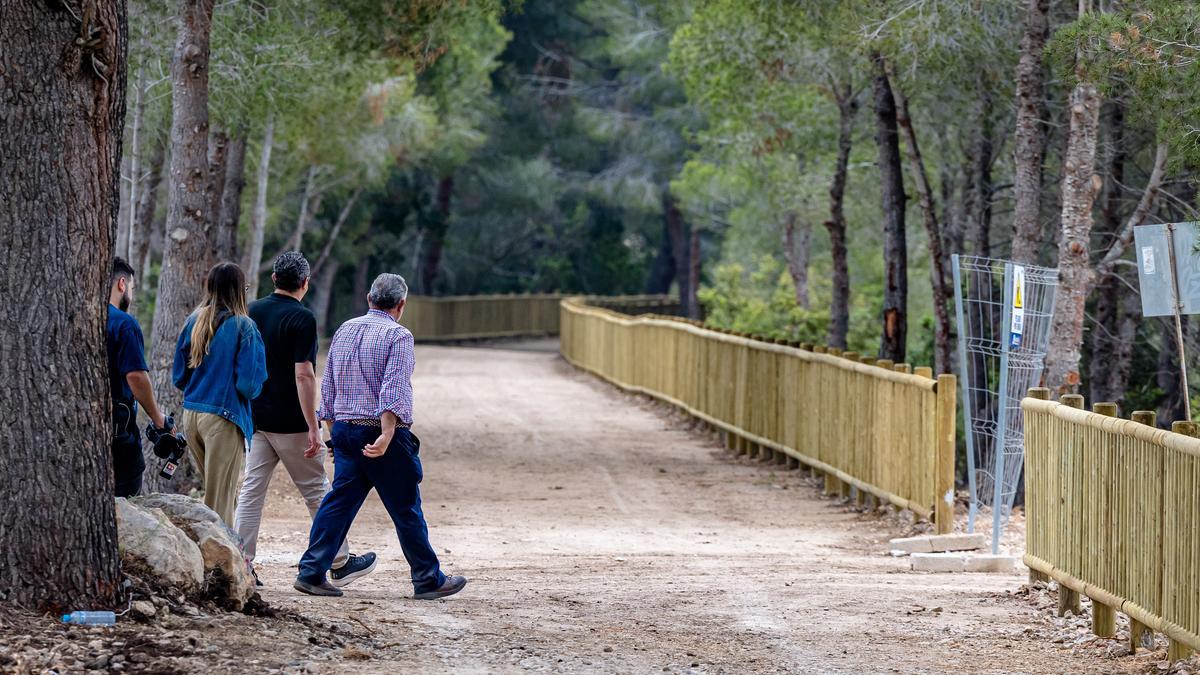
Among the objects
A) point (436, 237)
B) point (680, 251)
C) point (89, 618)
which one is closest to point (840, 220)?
point (89, 618)

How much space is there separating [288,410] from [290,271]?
0.74m

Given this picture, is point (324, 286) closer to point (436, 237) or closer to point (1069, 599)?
point (436, 237)

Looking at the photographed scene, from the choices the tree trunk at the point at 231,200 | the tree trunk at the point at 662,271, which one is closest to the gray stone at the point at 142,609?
the tree trunk at the point at 231,200

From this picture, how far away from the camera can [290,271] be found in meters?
8.33

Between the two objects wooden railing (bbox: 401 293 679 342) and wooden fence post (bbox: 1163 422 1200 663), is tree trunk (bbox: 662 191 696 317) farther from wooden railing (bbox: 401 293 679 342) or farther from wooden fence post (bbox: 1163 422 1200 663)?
wooden fence post (bbox: 1163 422 1200 663)

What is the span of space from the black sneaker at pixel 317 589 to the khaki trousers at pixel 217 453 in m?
0.53

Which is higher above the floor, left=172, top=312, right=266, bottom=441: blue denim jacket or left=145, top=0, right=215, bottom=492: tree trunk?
left=145, top=0, right=215, bottom=492: tree trunk

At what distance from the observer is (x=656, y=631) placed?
7.74m

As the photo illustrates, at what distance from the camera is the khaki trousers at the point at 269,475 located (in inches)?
336

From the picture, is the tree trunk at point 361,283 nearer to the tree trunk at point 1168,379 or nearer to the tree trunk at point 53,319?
the tree trunk at point 1168,379

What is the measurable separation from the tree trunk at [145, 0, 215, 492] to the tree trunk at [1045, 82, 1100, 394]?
7.39 metres

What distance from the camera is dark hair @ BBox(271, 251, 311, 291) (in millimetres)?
8328

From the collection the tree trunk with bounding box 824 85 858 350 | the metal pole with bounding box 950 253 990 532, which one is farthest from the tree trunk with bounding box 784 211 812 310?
the metal pole with bounding box 950 253 990 532

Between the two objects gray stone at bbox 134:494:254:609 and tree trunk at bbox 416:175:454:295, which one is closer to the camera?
gray stone at bbox 134:494:254:609
